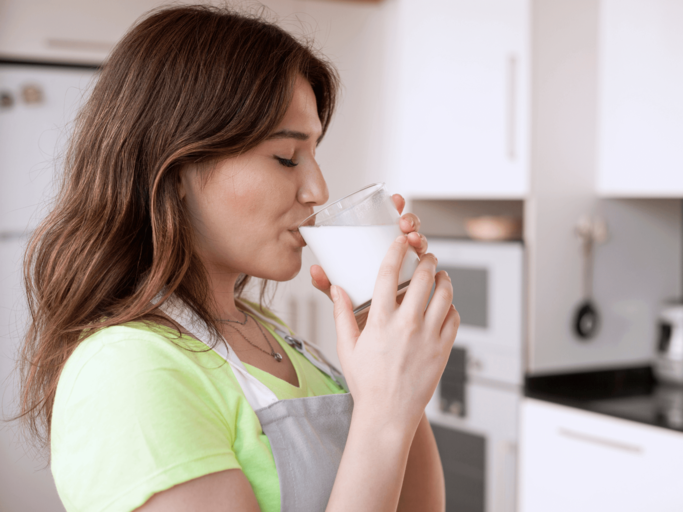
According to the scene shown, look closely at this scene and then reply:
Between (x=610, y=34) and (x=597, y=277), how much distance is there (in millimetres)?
768

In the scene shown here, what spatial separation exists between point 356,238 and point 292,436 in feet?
0.81

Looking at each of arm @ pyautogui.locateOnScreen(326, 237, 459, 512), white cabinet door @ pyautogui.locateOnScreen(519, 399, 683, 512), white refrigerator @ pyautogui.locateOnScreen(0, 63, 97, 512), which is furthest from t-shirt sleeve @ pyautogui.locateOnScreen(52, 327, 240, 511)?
white refrigerator @ pyautogui.locateOnScreen(0, 63, 97, 512)

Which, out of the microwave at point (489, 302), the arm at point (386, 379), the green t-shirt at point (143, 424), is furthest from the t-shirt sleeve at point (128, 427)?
the microwave at point (489, 302)

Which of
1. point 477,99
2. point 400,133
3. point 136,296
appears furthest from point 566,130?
point 136,296

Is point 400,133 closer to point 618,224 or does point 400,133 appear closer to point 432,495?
point 618,224

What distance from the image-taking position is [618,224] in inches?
81.4

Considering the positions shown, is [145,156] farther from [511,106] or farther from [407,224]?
[511,106]

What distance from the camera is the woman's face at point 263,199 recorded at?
0.75 m

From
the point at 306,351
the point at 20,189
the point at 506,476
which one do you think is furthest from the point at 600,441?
the point at 20,189

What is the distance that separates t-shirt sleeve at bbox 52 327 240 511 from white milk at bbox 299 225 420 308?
0.23 metres

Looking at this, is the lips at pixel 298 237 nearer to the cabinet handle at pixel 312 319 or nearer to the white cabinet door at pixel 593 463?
the white cabinet door at pixel 593 463

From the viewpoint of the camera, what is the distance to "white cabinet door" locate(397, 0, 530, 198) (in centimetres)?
198

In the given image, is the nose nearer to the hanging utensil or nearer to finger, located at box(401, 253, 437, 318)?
finger, located at box(401, 253, 437, 318)

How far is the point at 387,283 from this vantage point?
71cm
